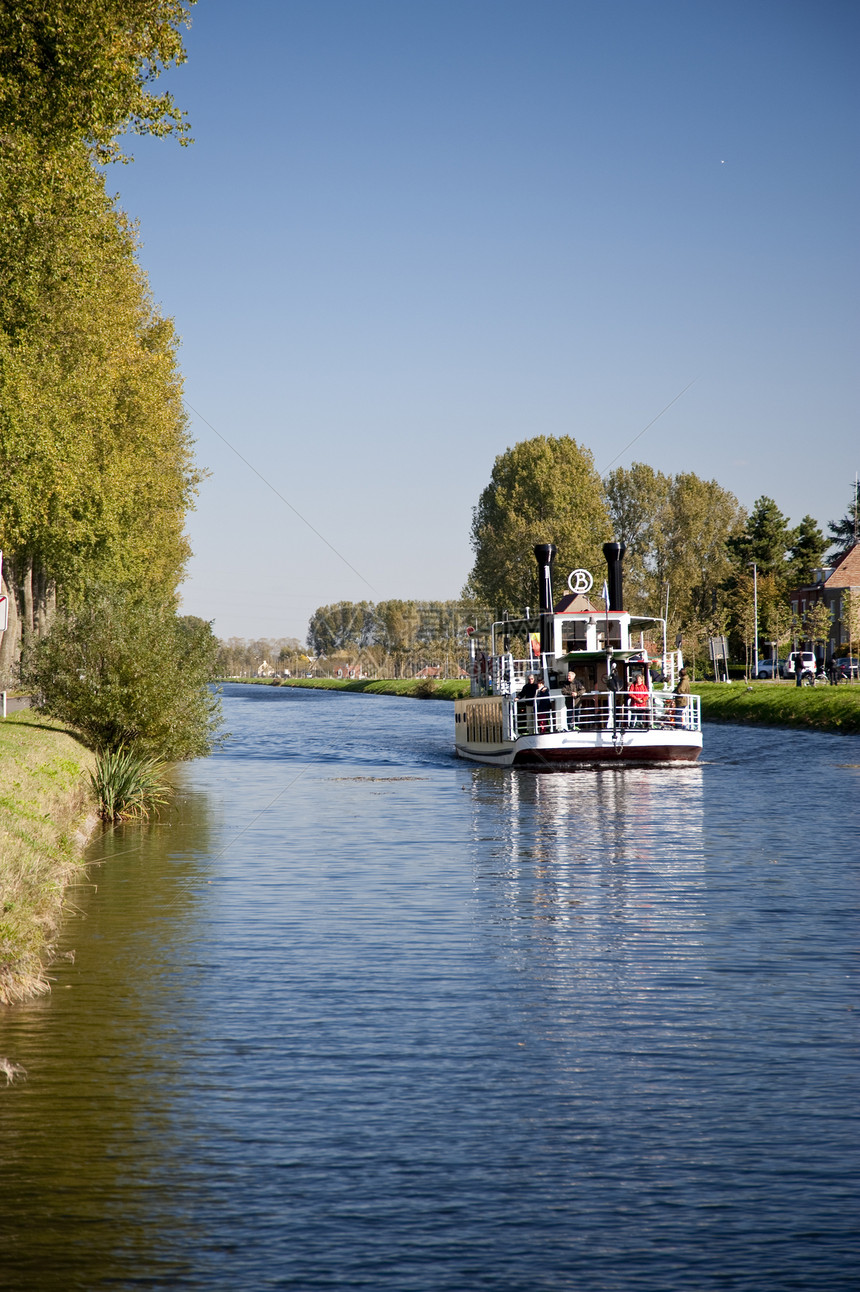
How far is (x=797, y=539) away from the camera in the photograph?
436 feet

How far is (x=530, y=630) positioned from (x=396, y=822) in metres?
23.7

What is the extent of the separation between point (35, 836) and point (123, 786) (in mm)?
11678

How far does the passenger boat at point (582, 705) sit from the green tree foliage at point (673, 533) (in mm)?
80135

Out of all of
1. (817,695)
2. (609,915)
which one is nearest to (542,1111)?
(609,915)

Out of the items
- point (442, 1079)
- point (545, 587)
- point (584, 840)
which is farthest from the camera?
point (545, 587)

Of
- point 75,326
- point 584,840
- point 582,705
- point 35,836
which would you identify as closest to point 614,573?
point 582,705

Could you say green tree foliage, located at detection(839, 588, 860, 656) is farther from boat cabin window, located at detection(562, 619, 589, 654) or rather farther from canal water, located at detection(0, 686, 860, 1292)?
canal water, located at detection(0, 686, 860, 1292)

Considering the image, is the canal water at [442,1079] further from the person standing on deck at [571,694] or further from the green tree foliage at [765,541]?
the green tree foliage at [765,541]

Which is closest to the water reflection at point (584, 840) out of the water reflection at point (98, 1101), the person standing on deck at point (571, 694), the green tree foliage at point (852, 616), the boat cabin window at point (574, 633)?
the person standing on deck at point (571, 694)

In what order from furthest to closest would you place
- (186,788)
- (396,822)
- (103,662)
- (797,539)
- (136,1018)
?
(797,539) < (186,788) < (103,662) < (396,822) < (136,1018)

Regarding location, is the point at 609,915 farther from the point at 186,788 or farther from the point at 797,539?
the point at 797,539

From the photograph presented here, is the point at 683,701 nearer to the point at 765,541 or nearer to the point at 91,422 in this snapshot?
the point at 91,422

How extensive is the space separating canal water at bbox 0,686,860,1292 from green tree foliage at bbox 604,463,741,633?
360 feet

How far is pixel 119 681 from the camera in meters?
31.6
